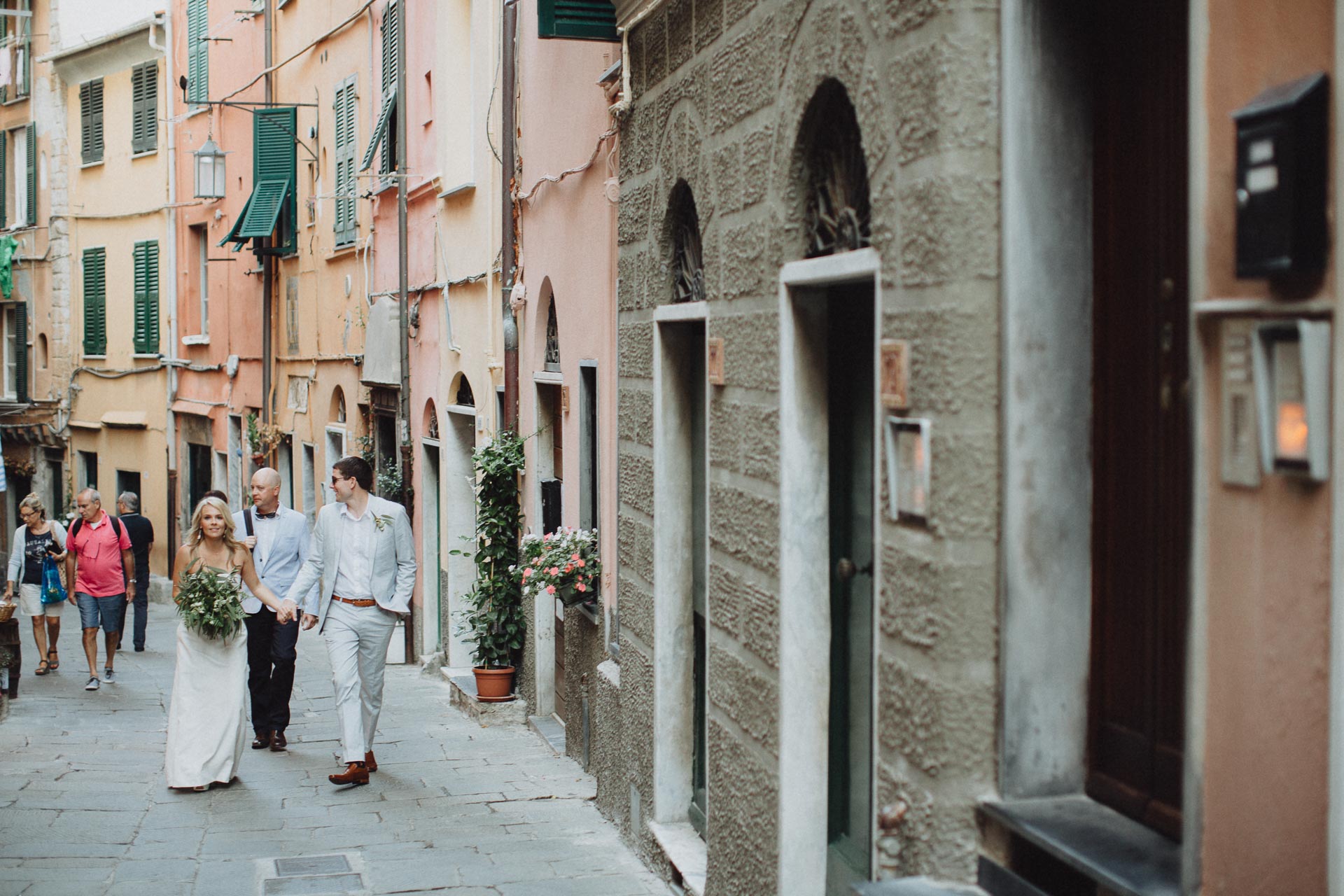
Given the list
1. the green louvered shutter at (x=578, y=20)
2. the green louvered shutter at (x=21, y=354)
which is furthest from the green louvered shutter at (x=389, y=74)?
the green louvered shutter at (x=21, y=354)

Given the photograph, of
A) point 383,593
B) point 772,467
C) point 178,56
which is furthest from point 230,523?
point 178,56

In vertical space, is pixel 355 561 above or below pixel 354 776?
above

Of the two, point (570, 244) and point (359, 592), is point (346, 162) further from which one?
point (359, 592)

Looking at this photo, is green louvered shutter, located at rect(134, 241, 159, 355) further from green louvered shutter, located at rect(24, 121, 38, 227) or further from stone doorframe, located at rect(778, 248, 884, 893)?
stone doorframe, located at rect(778, 248, 884, 893)

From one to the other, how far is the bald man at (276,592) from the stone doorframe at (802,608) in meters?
5.61

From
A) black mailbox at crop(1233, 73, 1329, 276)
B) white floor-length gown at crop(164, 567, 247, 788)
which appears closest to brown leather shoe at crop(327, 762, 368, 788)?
white floor-length gown at crop(164, 567, 247, 788)

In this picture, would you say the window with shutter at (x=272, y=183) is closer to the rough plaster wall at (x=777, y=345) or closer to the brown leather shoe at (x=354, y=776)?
the brown leather shoe at (x=354, y=776)

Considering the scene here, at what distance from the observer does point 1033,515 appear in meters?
3.59

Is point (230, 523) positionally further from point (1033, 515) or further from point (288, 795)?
point (1033, 515)

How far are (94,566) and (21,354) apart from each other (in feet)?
56.6

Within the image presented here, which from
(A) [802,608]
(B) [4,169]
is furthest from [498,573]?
(B) [4,169]

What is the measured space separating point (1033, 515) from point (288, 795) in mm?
6372

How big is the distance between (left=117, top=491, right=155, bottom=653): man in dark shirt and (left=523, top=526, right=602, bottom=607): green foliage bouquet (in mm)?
7622

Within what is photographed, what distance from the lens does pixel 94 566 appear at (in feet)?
46.5
